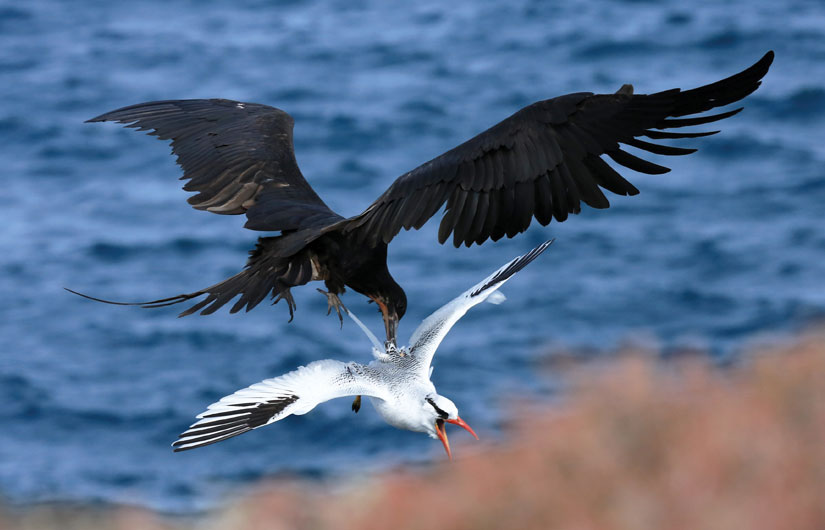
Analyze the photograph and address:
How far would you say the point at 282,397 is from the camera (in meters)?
4.29

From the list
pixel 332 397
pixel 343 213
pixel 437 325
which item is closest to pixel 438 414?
pixel 332 397

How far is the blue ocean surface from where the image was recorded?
13.9 m

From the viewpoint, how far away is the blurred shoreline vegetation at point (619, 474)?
773cm

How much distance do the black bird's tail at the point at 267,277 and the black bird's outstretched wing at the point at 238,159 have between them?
0.51 feet

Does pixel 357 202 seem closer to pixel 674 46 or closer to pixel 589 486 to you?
pixel 674 46

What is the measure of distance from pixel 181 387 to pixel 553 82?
7575 mm

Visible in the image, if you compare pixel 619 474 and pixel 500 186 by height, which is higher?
pixel 500 186

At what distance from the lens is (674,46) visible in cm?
1978

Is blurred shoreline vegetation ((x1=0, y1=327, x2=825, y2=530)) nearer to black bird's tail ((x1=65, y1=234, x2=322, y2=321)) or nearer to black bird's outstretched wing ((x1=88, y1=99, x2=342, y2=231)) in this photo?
black bird's outstretched wing ((x1=88, y1=99, x2=342, y2=231))

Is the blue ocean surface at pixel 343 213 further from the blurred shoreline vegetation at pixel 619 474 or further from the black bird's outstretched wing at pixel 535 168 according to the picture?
the black bird's outstretched wing at pixel 535 168

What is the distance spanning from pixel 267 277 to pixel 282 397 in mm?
684

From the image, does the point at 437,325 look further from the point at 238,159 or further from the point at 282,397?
the point at 238,159

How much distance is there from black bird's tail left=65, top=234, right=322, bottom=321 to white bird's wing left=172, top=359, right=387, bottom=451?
36 centimetres

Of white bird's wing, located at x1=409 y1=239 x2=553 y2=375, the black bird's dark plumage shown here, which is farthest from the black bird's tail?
white bird's wing, located at x1=409 y1=239 x2=553 y2=375
